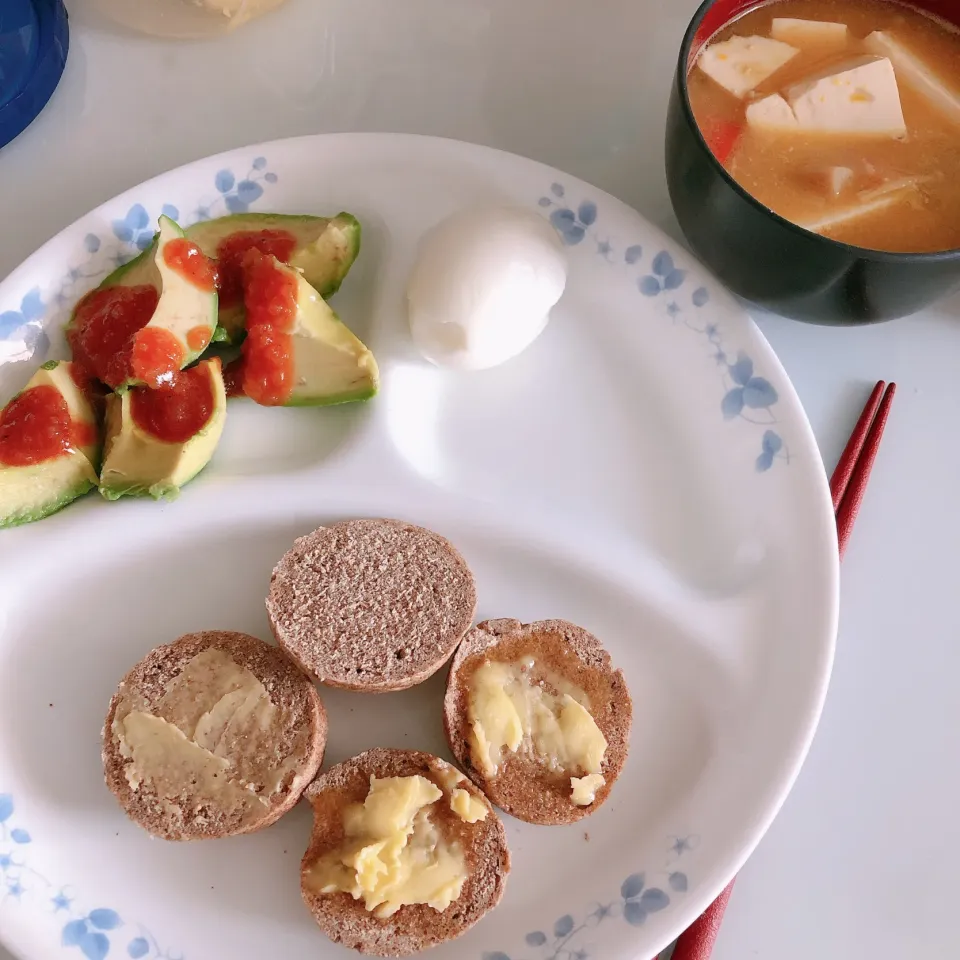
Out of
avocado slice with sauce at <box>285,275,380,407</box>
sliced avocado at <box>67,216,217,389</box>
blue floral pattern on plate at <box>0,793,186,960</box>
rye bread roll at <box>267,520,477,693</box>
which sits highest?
sliced avocado at <box>67,216,217,389</box>

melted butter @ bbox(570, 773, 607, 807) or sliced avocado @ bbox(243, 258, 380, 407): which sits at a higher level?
sliced avocado @ bbox(243, 258, 380, 407)

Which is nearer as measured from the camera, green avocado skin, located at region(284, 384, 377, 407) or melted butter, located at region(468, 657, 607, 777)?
melted butter, located at region(468, 657, 607, 777)

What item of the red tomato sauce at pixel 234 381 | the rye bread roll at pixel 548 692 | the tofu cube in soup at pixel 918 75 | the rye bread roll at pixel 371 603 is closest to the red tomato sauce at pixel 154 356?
the red tomato sauce at pixel 234 381

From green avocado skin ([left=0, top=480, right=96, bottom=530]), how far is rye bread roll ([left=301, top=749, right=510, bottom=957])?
0.55 meters

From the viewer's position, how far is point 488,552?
1.37 meters

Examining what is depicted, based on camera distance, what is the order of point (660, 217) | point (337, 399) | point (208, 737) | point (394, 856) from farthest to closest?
point (660, 217), point (337, 399), point (208, 737), point (394, 856)

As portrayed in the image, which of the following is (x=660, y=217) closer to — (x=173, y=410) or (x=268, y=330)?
(x=268, y=330)

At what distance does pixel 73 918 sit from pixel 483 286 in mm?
1034

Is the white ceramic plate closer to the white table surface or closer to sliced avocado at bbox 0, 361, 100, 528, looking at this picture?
sliced avocado at bbox 0, 361, 100, 528

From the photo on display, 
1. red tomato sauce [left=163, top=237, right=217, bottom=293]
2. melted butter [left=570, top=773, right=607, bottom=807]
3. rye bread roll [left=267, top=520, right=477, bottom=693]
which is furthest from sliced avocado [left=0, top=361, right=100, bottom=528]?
melted butter [left=570, top=773, right=607, bottom=807]

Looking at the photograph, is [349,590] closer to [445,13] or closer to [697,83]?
[697,83]

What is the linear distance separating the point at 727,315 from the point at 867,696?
0.62 m

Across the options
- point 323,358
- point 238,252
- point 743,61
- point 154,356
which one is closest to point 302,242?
point 238,252

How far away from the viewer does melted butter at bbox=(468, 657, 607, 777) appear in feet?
4.11
